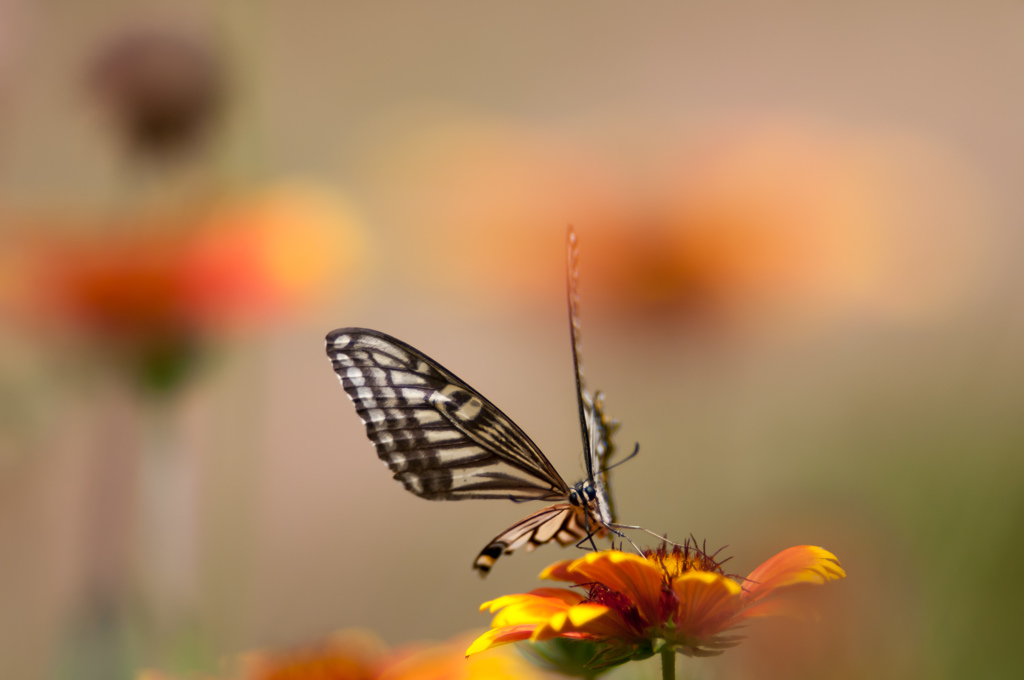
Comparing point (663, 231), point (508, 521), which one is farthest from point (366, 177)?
point (663, 231)

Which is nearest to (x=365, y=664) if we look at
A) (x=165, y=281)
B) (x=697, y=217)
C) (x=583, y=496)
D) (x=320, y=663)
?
(x=320, y=663)

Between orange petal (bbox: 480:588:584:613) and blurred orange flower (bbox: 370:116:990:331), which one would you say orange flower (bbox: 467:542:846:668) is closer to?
orange petal (bbox: 480:588:584:613)

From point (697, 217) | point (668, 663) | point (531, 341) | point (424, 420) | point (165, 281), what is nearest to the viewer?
point (668, 663)

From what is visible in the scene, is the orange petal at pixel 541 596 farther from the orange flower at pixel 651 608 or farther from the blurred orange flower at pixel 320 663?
the blurred orange flower at pixel 320 663

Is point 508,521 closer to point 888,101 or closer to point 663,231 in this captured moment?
point 663,231

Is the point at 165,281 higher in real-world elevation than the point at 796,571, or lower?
higher

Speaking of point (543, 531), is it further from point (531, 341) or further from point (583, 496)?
point (531, 341)
